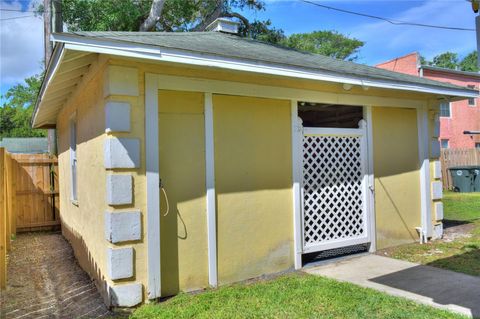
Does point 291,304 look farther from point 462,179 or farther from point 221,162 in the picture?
point 462,179

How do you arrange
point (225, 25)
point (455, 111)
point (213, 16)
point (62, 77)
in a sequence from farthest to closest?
point (455, 111) < point (213, 16) < point (225, 25) < point (62, 77)

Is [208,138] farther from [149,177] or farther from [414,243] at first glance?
[414,243]

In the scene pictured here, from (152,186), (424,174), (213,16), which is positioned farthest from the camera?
(213,16)

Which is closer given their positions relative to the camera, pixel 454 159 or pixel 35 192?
pixel 35 192

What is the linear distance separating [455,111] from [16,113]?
39.5 m

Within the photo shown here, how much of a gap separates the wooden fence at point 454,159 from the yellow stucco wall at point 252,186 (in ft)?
43.7

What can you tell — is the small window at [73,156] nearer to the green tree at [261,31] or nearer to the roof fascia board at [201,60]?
the roof fascia board at [201,60]

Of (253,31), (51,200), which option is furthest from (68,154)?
(253,31)

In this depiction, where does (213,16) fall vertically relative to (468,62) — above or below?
below

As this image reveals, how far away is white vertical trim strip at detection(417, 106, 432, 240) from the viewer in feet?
22.4

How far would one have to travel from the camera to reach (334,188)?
588 cm

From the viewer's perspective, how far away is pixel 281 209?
5207mm

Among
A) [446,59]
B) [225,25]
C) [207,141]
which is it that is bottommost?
[207,141]

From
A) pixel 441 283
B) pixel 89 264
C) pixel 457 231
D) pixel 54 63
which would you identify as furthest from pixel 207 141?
pixel 457 231
